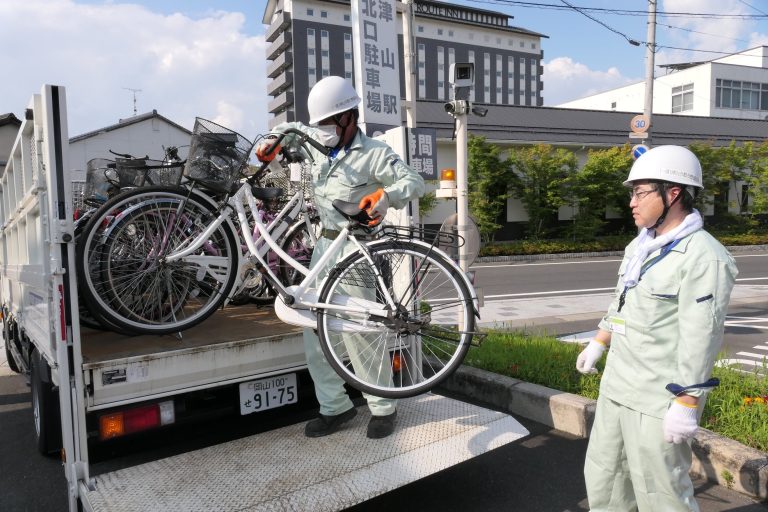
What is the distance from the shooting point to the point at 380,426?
10.1ft

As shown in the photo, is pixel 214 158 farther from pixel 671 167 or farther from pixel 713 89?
pixel 713 89

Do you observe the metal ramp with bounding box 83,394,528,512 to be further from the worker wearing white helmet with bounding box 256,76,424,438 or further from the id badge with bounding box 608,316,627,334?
the id badge with bounding box 608,316,627,334

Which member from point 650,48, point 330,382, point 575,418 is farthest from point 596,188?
point 330,382

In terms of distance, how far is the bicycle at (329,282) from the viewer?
2.95m

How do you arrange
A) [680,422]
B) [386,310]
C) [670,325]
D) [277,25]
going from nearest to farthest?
[680,422] → [670,325] → [386,310] → [277,25]

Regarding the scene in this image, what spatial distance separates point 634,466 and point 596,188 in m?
20.2

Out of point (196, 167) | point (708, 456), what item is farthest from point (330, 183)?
point (708, 456)

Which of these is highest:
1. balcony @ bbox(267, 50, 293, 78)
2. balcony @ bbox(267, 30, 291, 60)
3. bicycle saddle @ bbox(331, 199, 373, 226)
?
balcony @ bbox(267, 30, 291, 60)

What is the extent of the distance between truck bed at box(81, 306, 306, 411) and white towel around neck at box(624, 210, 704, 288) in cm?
186

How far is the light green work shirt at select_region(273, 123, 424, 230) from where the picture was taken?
312cm

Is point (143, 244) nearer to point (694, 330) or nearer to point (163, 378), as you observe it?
point (163, 378)

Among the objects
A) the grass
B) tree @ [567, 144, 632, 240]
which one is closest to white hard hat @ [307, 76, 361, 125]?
the grass

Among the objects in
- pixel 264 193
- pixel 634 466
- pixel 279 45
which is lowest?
pixel 634 466

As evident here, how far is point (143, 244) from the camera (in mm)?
3387
